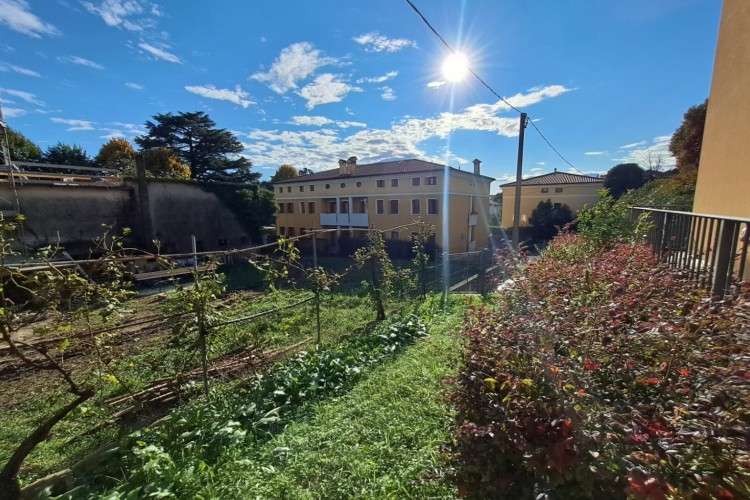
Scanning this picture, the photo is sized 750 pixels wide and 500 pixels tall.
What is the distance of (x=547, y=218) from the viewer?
93.2 ft

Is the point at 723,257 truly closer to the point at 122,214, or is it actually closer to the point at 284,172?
the point at 122,214

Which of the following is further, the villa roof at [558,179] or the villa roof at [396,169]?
the villa roof at [558,179]

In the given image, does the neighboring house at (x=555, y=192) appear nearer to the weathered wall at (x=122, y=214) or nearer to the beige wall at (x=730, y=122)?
the beige wall at (x=730, y=122)

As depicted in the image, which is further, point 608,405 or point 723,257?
point 723,257

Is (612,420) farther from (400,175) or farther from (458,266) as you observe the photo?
(400,175)

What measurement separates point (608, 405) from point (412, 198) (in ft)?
70.2

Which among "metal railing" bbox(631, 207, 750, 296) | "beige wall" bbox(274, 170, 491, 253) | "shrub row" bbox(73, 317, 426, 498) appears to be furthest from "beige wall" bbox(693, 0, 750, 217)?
"beige wall" bbox(274, 170, 491, 253)

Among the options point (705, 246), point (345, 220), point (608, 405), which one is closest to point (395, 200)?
point (345, 220)

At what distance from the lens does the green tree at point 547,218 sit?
27.8 m

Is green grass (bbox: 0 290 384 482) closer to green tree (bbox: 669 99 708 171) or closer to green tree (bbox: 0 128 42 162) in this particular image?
green tree (bbox: 669 99 708 171)

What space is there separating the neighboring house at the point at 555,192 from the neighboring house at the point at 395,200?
23.9ft

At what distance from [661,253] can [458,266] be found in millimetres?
7343

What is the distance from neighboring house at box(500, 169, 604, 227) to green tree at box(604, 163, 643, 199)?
1.27 metres

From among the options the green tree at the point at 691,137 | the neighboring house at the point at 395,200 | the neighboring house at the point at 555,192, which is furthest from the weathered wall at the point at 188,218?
the green tree at the point at 691,137
